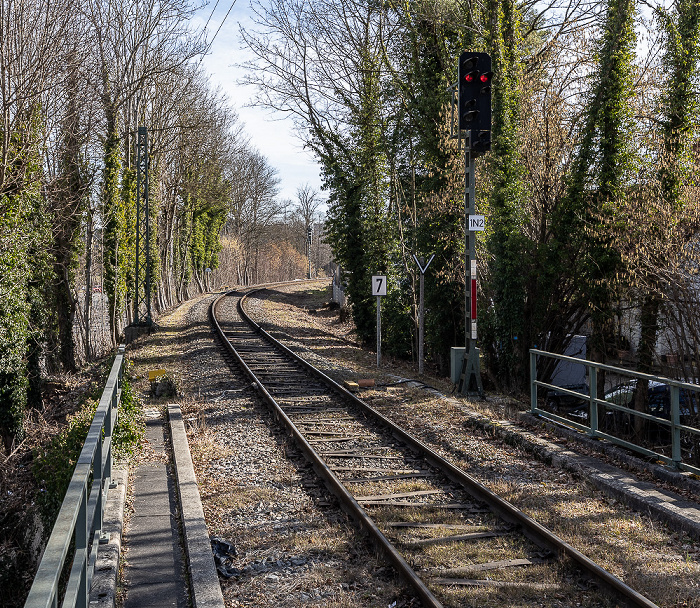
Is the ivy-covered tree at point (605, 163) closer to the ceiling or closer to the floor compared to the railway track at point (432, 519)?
closer to the ceiling

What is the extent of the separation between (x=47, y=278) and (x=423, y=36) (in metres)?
14.0

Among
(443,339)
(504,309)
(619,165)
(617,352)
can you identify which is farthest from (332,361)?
(619,165)

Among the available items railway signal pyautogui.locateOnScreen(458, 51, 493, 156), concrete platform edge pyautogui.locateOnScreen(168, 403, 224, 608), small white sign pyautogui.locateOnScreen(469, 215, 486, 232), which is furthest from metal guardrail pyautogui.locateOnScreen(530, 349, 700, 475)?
concrete platform edge pyautogui.locateOnScreen(168, 403, 224, 608)

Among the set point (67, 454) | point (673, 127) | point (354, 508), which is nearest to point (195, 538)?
point (354, 508)

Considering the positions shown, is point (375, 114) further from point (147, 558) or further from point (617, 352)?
point (147, 558)

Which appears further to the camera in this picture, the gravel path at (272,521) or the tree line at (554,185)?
the tree line at (554,185)

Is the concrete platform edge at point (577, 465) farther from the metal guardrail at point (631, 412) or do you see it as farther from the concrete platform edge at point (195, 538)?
the concrete platform edge at point (195, 538)

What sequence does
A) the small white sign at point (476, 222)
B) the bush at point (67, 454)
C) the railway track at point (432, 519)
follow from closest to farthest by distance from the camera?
the railway track at point (432, 519)
the bush at point (67, 454)
the small white sign at point (476, 222)

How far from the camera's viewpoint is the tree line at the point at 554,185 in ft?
43.2

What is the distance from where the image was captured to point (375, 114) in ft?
86.9

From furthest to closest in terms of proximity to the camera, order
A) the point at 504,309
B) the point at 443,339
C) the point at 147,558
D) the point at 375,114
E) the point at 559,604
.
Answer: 1. the point at 375,114
2. the point at 443,339
3. the point at 504,309
4. the point at 147,558
5. the point at 559,604

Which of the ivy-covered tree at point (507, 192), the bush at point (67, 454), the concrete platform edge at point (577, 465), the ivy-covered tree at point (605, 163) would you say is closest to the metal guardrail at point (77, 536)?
the bush at point (67, 454)

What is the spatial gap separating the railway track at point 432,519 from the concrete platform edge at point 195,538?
59.3 inches

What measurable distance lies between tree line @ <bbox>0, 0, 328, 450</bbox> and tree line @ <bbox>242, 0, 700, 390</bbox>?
34.2ft
